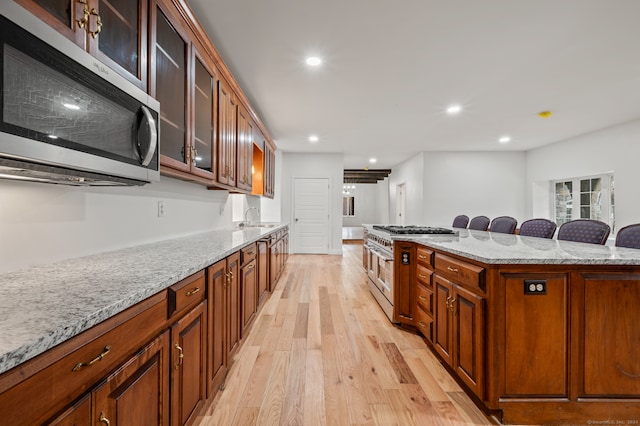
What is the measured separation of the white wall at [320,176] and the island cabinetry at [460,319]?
15.9 feet

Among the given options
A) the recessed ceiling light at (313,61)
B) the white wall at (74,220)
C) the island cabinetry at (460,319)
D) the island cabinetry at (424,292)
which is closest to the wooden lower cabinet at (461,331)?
the island cabinetry at (460,319)

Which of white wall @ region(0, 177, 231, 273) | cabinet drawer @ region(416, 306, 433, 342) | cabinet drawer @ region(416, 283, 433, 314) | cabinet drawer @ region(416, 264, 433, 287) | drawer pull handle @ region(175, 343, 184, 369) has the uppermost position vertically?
white wall @ region(0, 177, 231, 273)

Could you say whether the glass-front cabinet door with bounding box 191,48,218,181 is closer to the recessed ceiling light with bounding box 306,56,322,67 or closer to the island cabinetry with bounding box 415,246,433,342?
the recessed ceiling light with bounding box 306,56,322,67

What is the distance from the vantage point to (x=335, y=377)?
1.91 m

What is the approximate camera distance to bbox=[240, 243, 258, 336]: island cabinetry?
7.23ft

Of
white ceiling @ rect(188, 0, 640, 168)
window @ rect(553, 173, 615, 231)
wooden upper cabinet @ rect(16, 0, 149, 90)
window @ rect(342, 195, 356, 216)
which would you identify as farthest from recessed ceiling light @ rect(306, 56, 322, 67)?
window @ rect(342, 195, 356, 216)

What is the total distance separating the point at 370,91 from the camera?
11.2 feet

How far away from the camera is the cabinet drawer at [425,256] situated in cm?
225

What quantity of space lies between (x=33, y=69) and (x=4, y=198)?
64 cm

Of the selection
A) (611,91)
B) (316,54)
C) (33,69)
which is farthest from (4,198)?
(611,91)

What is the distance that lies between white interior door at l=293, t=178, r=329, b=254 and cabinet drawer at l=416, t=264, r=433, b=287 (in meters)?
4.53

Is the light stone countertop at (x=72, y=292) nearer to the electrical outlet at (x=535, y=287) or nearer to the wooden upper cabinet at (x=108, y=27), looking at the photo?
the wooden upper cabinet at (x=108, y=27)

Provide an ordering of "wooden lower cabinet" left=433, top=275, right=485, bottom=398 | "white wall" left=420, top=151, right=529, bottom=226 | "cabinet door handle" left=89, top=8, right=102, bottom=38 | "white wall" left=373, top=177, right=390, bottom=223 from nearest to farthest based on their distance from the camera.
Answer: "cabinet door handle" left=89, top=8, right=102, bottom=38, "wooden lower cabinet" left=433, top=275, right=485, bottom=398, "white wall" left=420, top=151, right=529, bottom=226, "white wall" left=373, top=177, right=390, bottom=223

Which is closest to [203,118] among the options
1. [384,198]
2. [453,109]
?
[453,109]
